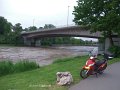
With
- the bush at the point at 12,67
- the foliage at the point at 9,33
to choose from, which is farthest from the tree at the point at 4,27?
the bush at the point at 12,67

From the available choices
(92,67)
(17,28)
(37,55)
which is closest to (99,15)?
(37,55)

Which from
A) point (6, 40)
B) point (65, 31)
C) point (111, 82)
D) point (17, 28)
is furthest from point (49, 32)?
point (111, 82)

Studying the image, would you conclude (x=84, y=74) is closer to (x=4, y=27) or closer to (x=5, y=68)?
(x=5, y=68)

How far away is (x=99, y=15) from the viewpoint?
3269cm

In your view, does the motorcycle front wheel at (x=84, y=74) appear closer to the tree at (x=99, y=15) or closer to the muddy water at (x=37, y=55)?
the muddy water at (x=37, y=55)

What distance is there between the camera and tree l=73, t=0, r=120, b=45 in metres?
30.5

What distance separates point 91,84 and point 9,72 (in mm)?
7811

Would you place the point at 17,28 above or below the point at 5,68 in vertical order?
above

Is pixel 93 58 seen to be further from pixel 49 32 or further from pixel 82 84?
pixel 49 32

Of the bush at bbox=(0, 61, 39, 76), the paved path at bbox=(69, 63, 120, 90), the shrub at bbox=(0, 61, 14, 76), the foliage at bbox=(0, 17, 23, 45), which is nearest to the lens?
the paved path at bbox=(69, 63, 120, 90)

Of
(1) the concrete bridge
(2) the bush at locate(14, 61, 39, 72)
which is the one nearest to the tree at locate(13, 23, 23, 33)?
(1) the concrete bridge

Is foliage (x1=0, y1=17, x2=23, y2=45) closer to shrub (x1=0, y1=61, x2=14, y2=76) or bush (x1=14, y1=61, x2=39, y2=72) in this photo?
bush (x1=14, y1=61, x2=39, y2=72)

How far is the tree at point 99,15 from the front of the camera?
99.9 feet

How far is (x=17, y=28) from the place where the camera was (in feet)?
394
